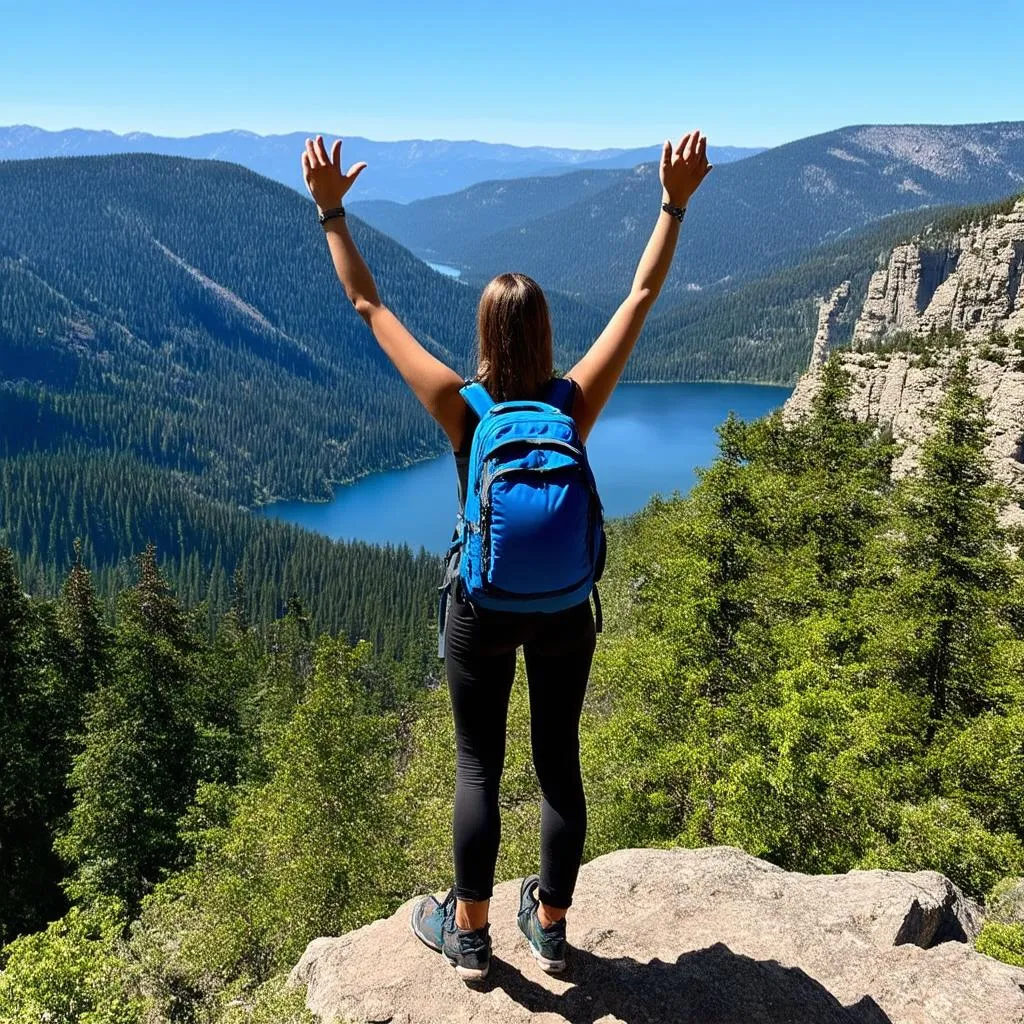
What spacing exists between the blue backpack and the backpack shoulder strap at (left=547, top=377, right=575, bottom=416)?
0.47 ft

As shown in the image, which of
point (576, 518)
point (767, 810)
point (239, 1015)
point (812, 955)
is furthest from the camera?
point (767, 810)

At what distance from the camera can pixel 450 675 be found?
15.5 feet

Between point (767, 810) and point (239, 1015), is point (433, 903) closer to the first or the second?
point (239, 1015)

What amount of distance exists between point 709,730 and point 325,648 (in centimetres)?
1323

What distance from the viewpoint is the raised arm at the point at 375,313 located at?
172 inches

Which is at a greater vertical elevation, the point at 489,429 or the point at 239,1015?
the point at 489,429

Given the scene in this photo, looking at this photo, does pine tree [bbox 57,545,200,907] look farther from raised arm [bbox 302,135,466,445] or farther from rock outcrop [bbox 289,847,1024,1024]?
raised arm [bbox 302,135,466,445]

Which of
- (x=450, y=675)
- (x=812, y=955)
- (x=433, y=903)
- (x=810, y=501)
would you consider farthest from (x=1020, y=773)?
(x=450, y=675)

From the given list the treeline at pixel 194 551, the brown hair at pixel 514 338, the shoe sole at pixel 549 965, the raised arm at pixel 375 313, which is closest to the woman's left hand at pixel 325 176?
the raised arm at pixel 375 313

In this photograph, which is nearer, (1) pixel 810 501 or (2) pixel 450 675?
(2) pixel 450 675

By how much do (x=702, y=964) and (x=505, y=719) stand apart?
9.48ft

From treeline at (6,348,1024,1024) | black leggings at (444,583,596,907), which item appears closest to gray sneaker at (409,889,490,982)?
black leggings at (444,583,596,907)

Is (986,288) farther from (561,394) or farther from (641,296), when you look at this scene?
(561,394)

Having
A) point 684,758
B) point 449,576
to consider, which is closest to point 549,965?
point 449,576
